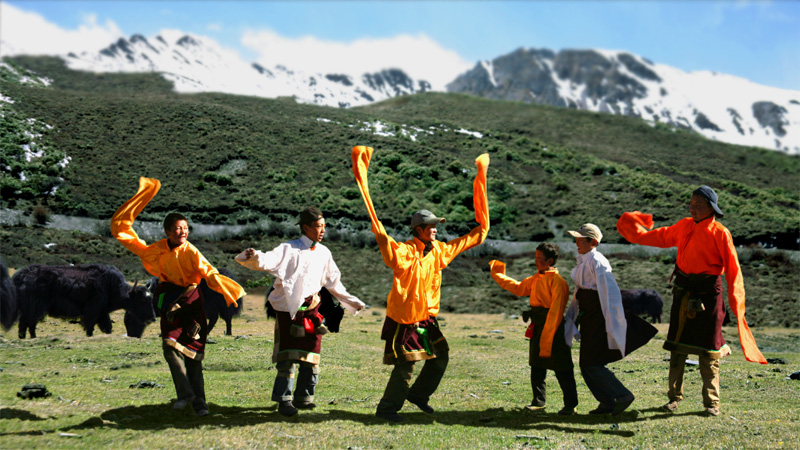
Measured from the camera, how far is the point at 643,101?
162m

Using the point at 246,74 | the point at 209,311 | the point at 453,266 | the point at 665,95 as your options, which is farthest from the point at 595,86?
the point at 209,311

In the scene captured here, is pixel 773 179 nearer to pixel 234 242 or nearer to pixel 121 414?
pixel 234 242

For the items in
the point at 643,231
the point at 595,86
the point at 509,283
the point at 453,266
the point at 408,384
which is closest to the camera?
the point at 408,384

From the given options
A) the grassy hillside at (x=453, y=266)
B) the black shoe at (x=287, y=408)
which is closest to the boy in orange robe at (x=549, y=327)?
the black shoe at (x=287, y=408)

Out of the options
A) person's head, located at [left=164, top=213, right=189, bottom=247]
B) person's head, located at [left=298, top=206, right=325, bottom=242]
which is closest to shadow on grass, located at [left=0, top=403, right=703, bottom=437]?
person's head, located at [left=164, top=213, right=189, bottom=247]

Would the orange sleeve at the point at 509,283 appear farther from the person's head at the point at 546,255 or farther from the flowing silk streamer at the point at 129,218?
the flowing silk streamer at the point at 129,218

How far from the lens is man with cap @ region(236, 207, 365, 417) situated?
5.68 meters

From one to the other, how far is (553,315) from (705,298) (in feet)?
5.66

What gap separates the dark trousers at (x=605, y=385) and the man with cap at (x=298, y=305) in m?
2.91

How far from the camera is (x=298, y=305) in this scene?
568cm

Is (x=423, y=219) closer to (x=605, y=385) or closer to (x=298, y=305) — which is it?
(x=298, y=305)

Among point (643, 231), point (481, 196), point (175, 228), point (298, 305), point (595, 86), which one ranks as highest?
point (595, 86)

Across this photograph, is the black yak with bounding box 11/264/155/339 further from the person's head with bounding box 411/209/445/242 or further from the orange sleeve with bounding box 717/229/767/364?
the orange sleeve with bounding box 717/229/767/364

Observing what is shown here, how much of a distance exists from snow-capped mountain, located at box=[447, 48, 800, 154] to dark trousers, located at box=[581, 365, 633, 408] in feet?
252
